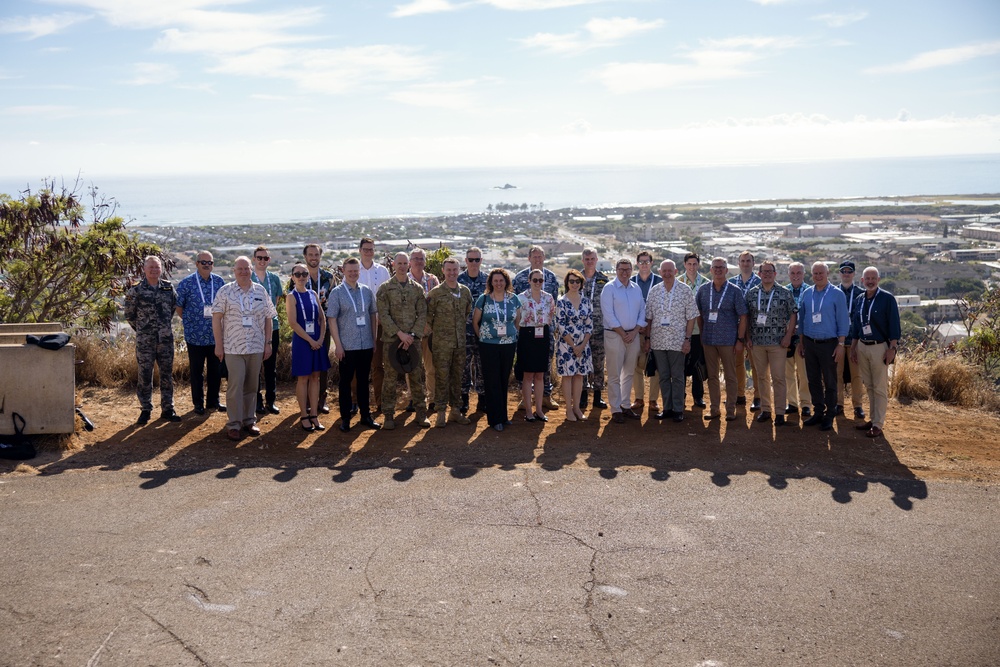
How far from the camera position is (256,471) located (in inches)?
294

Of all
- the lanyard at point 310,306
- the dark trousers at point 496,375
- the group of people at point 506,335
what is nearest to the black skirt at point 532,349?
the group of people at point 506,335

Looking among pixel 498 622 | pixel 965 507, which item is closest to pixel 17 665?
pixel 498 622

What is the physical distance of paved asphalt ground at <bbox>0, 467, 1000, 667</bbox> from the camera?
4.51 meters

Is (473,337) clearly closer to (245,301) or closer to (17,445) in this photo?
(245,301)

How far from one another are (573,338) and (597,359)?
3.59 ft

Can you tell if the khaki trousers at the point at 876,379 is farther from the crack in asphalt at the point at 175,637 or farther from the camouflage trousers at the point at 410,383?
the crack in asphalt at the point at 175,637

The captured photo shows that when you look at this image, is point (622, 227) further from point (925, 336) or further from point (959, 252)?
point (925, 336)

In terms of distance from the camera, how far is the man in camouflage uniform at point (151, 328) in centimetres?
921

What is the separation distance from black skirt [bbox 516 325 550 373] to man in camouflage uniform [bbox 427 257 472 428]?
2.21 feet

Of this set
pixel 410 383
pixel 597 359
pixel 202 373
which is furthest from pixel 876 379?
pixel 202 373

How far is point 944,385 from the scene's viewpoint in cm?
1095

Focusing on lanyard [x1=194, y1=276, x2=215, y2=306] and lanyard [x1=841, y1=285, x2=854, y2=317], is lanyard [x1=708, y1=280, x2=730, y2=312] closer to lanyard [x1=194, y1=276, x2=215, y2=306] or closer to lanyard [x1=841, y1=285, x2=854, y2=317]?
lanyard [x1=841, y1=285, x2=854, y2=317]

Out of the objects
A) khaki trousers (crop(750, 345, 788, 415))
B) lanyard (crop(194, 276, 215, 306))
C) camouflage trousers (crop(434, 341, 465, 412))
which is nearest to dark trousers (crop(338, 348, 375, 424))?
camouflage trousers (crop(434, 341, 465, 412))

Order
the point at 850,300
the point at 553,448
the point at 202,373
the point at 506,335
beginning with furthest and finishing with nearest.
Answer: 1. the point at 202,373
2. the point at 850,300
3. the point at 506,335
4. the point at 553,448
